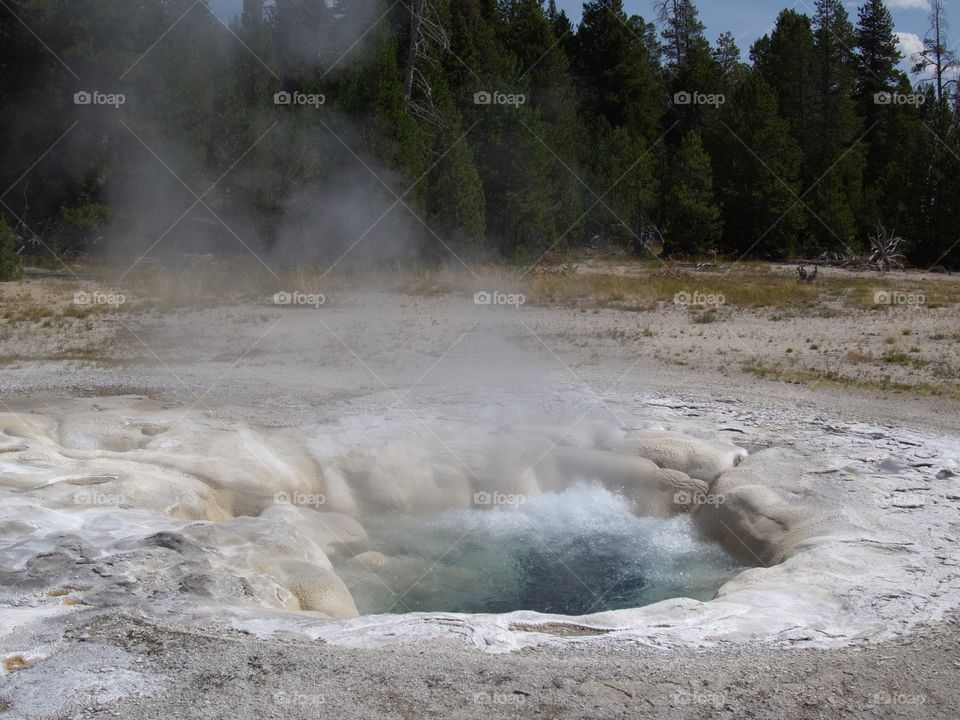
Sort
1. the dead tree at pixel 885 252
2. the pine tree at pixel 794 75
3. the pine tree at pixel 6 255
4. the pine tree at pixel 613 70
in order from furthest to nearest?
the pine tree at pixel 613 70 < the pine tree at pixel 794 75 < the dead tree at pixel 885 252 < the pine tree at pixel 6 255

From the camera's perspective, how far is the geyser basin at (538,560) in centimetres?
555

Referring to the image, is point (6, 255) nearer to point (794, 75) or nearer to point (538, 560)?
point (538, 560)

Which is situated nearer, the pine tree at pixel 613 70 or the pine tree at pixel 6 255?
the pine tree at pixel 6 255

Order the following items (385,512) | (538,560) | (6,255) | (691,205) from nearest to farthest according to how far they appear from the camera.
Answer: (538,560) → (385,512) → (6,255) → (691,205)

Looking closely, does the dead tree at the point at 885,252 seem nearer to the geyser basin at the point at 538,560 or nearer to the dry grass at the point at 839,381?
the dry grass at the point at 839,381

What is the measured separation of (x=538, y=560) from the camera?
6.06 meters

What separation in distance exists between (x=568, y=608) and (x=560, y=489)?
168 centimetres

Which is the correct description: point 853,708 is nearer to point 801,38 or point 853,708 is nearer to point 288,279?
point 288,279

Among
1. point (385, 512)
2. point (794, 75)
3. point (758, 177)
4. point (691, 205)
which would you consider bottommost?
point (385, 512)

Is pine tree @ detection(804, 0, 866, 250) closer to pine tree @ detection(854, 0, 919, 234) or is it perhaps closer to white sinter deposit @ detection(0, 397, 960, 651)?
pine tree @ detection(854, 0, 919, 234)

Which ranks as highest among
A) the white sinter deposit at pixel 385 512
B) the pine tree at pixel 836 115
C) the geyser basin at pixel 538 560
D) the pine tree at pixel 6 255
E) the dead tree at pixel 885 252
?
the pine tree at pixel 836 115

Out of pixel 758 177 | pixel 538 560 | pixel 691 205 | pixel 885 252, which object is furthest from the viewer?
pixel 758 177

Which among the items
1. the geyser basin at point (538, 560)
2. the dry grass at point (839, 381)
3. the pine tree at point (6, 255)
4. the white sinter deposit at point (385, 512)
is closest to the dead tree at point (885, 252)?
the dry grass at point (839, 381)

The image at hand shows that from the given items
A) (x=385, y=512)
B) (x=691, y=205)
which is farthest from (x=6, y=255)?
(x=691, y=205)
